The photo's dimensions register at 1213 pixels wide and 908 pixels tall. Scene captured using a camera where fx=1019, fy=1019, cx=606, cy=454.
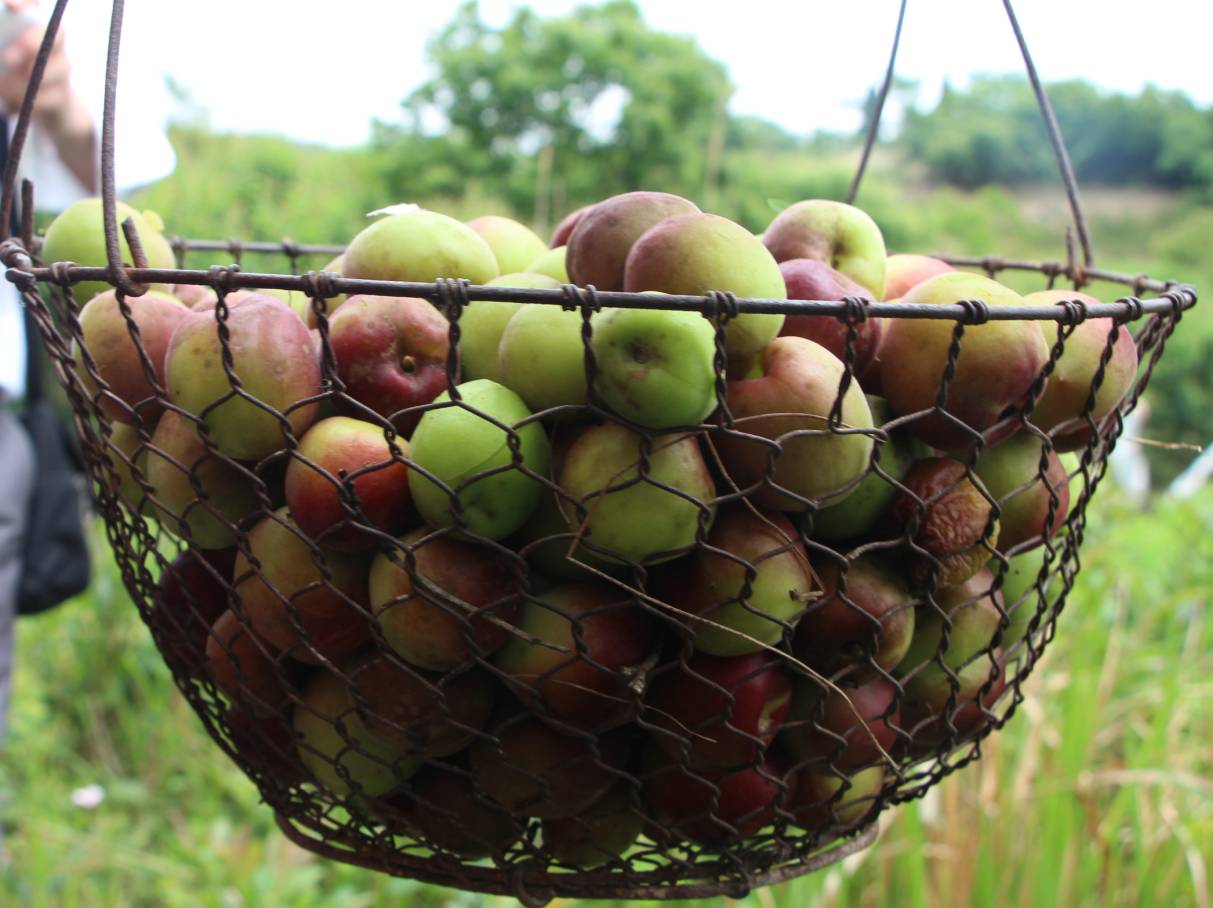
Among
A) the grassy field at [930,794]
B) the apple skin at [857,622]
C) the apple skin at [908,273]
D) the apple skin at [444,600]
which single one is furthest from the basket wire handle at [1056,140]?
the grassy field at [930,794]

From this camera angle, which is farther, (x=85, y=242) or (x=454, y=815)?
(x=85, y=242)

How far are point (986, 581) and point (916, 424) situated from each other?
95 mm

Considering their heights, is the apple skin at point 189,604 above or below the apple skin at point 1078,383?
below

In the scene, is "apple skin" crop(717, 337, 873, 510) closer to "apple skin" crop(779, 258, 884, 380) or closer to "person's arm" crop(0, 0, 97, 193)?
"apple skin" crop(779, 258, 884, 380)

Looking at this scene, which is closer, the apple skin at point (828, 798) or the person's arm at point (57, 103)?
the apple skin at point (828, 798)

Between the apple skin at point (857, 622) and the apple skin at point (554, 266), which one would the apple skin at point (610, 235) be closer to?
the apple skin at point (554, 266)

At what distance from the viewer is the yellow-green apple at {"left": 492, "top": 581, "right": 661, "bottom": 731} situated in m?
0.42

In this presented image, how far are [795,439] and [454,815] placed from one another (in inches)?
9.1

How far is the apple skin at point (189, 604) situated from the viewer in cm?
50

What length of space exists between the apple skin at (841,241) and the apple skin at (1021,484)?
0.45ft

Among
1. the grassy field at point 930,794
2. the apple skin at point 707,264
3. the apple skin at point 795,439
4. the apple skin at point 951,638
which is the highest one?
the apple skin at point 707,264

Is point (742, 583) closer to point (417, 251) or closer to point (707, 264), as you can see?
point (707, 264)

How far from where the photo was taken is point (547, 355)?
0.42 metres

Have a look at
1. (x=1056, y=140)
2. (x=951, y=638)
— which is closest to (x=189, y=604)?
(x=951, y=638)
